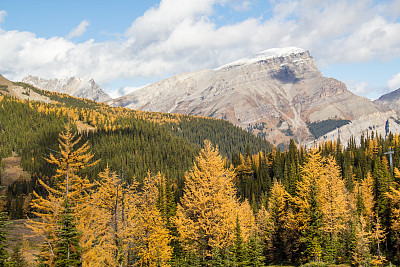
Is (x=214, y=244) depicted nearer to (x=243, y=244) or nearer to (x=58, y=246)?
(x=243, y=244)

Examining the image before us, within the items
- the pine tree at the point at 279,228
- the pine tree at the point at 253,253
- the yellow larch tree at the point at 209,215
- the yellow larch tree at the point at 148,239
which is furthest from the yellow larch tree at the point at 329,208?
the yellow larch tree at the point at 148,239

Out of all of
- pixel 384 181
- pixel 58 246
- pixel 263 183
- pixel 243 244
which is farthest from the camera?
pixel 263 183

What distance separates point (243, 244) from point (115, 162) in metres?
163

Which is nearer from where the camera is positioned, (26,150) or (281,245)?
(281,245)

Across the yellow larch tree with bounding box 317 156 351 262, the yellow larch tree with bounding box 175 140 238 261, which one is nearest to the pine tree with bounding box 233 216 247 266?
the yellow larch tree with bounding box 175 140 238 261

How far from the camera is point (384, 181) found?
61.2m

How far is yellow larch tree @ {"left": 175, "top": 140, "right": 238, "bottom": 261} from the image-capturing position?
27547 millimetres

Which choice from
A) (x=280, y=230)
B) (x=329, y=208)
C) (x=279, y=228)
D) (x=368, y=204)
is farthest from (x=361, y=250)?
(x=368, y=204)

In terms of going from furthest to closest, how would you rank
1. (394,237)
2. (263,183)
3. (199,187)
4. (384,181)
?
(263,183)
(384,181)
(394,237)
(199,187)

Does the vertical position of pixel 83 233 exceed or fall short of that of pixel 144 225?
it exceeds it

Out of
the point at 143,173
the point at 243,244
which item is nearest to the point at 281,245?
the point at 243,244

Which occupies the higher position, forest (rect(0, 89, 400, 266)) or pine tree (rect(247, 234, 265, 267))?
forest (rect(0, 89, 400, 266))

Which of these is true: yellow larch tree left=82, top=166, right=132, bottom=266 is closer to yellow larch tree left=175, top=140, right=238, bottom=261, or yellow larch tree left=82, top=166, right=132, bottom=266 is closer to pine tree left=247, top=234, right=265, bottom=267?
yellow larch tree left=175, top=140, right=238, bottom=261

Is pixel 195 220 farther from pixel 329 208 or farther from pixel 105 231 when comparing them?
pixel 329 208
